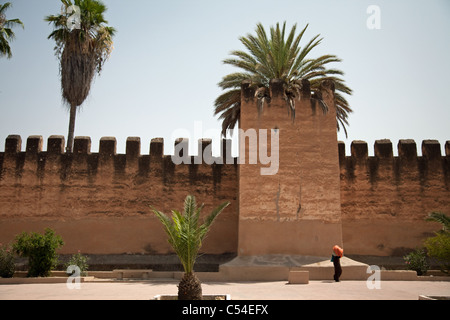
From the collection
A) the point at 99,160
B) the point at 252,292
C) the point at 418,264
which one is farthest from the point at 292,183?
the point at 99,160

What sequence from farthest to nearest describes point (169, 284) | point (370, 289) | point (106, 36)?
1. point (106, 36)
2. point (169, 284)
3. point (370, 289)

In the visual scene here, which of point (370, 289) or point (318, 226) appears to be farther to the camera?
point (318, 226)

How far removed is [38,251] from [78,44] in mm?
10145

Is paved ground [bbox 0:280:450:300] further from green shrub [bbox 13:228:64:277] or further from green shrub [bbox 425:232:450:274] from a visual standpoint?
green shrub [bbox 425:232:450:274]

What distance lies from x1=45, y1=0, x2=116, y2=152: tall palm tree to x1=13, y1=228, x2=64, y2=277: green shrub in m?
6.96

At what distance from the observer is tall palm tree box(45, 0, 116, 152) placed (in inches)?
746

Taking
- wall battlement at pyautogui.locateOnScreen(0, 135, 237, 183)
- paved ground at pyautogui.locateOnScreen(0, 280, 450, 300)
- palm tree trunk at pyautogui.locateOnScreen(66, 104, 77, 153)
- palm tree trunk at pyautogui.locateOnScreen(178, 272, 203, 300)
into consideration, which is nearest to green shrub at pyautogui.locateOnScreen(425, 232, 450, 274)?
paved ground at pyautogui.locateOnScreen(0, 280, 450, 300)

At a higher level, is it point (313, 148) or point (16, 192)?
point (313, 148)

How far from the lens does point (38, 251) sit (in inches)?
505

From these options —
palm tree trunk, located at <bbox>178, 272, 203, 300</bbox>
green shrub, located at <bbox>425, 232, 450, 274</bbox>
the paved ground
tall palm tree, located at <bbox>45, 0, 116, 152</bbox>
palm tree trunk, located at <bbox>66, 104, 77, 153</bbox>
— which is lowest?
the paved ground

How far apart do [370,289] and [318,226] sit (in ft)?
13.5

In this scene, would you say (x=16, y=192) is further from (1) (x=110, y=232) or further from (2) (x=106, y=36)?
(2) (x=106, y=36)
